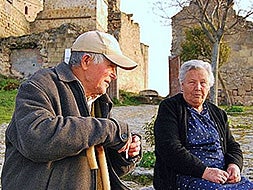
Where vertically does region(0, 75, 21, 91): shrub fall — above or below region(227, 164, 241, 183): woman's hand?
above

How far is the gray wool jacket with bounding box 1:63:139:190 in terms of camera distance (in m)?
1.80

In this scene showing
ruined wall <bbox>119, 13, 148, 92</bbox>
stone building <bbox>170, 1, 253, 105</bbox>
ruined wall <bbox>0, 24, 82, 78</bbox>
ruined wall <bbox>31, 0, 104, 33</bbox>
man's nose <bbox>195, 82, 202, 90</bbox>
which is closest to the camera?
man's nose <bbox>195, 82, 202, 90</bbox>

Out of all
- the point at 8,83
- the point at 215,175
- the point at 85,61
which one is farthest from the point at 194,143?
the point at 8,83

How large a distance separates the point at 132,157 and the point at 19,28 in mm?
22942

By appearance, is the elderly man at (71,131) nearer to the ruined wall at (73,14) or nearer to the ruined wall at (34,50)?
the ruined wall at (34,50)

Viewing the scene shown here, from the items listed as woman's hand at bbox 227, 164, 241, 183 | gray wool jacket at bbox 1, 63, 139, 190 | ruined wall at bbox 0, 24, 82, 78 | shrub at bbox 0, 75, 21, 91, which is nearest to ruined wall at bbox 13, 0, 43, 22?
ruined wall at bbox 0, 24, 82, 78

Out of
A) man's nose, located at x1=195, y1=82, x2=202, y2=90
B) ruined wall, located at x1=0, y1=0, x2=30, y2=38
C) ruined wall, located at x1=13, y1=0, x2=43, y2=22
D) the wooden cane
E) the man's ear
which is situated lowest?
the wooden cane

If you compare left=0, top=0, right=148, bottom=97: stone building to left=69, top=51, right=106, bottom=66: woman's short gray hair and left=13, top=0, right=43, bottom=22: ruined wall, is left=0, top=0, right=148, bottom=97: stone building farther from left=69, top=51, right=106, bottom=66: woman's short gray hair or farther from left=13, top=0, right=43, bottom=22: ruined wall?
left=69, top=51, right=106, bottom=66: woman's short gray hair

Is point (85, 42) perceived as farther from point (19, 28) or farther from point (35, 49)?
point (19, 28)

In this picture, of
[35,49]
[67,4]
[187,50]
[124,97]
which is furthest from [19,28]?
[187,50]

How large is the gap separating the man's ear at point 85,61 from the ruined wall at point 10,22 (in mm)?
20221

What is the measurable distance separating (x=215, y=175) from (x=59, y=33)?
621 inches

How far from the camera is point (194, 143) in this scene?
3.21m

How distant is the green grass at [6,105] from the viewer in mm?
10691
